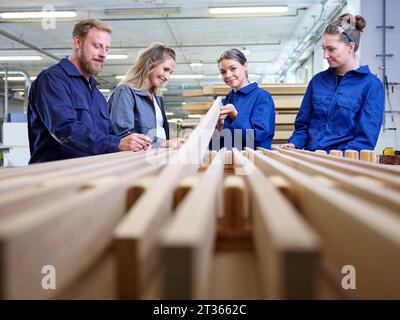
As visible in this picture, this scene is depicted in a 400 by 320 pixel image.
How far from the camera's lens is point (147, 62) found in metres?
2.59

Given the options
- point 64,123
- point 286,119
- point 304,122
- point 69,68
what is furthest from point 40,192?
point 286,119

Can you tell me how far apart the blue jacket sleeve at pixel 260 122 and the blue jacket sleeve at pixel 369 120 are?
517 mm

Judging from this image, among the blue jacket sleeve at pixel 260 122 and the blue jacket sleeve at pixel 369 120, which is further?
the blue jacket sleeve at pixel 260 122

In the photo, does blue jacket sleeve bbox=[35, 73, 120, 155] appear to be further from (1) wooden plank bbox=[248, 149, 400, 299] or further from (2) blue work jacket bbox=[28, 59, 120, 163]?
(1) wooden plank bbox=[248, 149, 400, 299]

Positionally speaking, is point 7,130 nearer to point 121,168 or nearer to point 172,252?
point 121,168

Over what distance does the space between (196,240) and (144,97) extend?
7.40 feet

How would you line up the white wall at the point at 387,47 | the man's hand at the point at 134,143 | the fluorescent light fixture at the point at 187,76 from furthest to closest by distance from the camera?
the fluorescent light fixture at the point at 187,76 → the white wall at the point at 387,47 → the man's hand at the point at 134,143

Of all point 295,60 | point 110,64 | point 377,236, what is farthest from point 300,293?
point 110,64

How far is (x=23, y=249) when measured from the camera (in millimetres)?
383

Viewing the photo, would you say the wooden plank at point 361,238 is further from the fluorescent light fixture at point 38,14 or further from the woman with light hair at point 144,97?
the fluorescent light fixture at point 38,14

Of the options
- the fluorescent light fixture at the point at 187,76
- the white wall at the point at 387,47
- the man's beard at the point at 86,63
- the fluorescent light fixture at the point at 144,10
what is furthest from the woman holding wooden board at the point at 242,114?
the fluorescent light fixture at the point at 187,76

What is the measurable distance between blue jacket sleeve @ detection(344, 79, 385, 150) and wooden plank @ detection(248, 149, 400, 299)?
5.34 feet

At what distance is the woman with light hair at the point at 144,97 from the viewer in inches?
95.0
